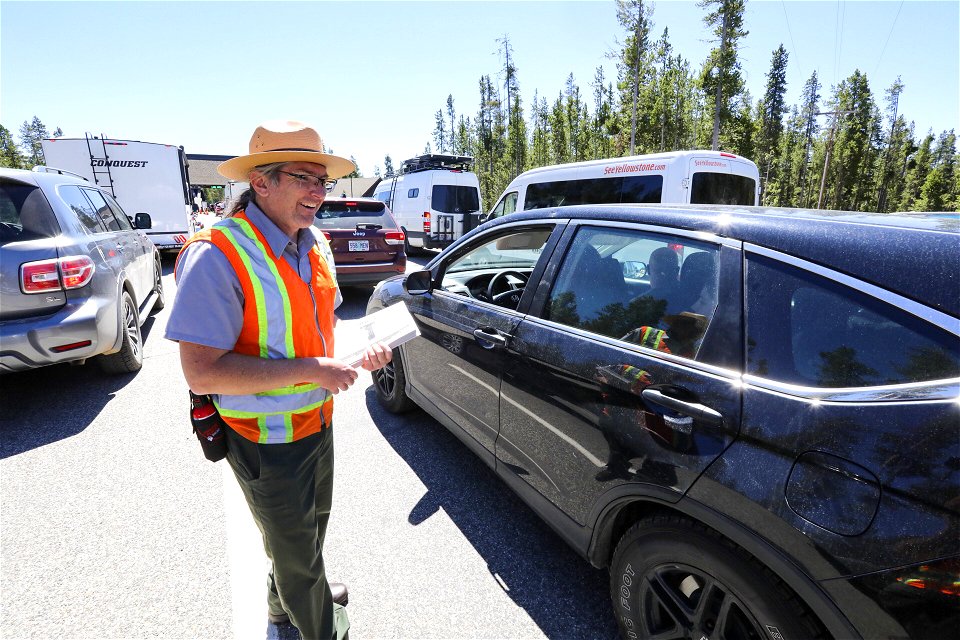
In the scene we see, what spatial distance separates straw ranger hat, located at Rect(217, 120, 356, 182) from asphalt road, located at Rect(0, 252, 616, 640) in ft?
6.04

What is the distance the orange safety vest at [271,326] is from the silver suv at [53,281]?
3.01m

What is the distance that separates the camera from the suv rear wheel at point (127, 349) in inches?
167

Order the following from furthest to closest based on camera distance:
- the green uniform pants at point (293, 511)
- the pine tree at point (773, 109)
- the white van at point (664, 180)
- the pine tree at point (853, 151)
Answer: the pine tree at point (773, 109)
the pine tree at point (853, 151)
the white van at point (664, 180)
the green uniform pants at point (293, 511)

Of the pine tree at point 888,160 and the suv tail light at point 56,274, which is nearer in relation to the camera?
the suv tail light at point 56,274

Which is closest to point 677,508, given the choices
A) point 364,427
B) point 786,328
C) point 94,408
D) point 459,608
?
point 786,328

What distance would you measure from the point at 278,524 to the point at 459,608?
97 centimetres

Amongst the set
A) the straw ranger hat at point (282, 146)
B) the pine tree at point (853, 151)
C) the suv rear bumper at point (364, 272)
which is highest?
the pine tree at point (853, 151)

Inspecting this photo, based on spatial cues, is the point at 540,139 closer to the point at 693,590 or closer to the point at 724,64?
the point at 724,64

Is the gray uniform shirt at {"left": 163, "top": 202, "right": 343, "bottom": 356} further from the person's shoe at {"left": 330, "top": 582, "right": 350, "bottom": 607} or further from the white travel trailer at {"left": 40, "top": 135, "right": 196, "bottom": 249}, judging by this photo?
the white travel trailer at {"left": 40, "top": 135, "right": 196, "bottom": 249}

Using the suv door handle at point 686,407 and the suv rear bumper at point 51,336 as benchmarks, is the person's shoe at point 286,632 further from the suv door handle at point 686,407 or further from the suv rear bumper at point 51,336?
the suv rear bumper at point 51,336

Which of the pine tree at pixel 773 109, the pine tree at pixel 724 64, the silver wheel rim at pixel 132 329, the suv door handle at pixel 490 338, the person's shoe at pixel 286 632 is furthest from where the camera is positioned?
the pine tree at pixel 773 109

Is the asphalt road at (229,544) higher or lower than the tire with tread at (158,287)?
lower

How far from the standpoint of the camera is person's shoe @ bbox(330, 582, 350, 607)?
79.0 inches

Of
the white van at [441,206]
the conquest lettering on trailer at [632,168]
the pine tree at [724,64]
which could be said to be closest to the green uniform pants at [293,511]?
the conquest lettering on trailer at [632,168]
